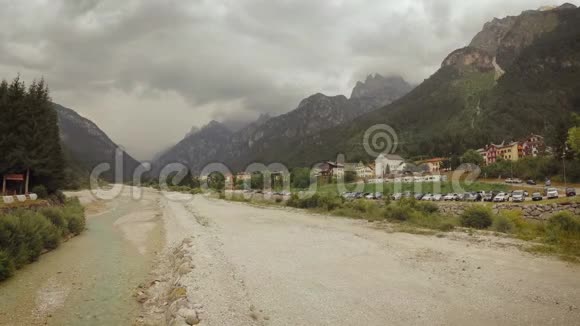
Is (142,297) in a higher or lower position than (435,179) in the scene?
lower

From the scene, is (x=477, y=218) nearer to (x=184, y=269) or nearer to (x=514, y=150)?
(x=184, y=269)

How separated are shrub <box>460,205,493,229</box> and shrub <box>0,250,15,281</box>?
28.7 metres

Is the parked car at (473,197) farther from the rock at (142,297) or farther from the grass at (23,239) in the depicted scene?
the rock at (142,297)

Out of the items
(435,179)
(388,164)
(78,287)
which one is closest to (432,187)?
(435,179)

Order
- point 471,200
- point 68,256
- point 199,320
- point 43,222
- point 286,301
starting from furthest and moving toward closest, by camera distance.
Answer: point 471,200, point 43,222, point 68,256, point 286,301, point 199,320

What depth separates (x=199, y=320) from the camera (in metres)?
10.6

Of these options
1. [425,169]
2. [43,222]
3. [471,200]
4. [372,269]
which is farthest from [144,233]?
[425,169]

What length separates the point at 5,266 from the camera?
16.7 metres

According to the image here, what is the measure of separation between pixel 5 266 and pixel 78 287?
4.00 m

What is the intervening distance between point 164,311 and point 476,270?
39.0 ft

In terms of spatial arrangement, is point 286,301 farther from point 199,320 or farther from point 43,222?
point 43,222

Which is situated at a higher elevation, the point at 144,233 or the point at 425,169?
the point at 425,169

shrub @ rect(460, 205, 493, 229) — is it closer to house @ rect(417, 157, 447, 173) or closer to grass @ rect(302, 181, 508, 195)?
grass @ rect(302, 181, 508, 195)

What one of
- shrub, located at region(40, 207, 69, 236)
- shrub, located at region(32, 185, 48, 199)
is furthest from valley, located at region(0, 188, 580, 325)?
shrub, located at region(32, 185, 48, 199)
